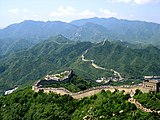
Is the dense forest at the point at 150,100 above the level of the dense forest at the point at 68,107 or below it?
above

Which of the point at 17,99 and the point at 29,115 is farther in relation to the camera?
the point at 17,99

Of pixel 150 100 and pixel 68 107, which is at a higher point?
pixel 150 100

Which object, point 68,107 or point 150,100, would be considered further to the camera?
point 68,107

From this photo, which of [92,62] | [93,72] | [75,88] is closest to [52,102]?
[75,88]

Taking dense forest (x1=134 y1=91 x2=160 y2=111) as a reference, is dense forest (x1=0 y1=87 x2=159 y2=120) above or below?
below

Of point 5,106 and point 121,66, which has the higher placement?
point 5,106

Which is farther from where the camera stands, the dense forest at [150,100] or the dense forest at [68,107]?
the dense forest at [68,107]

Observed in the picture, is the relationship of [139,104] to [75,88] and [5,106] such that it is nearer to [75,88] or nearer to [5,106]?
[75,88]

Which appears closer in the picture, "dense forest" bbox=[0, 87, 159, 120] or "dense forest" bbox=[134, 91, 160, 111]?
"dense forest" bbox=[134, 91, 160, 111]
